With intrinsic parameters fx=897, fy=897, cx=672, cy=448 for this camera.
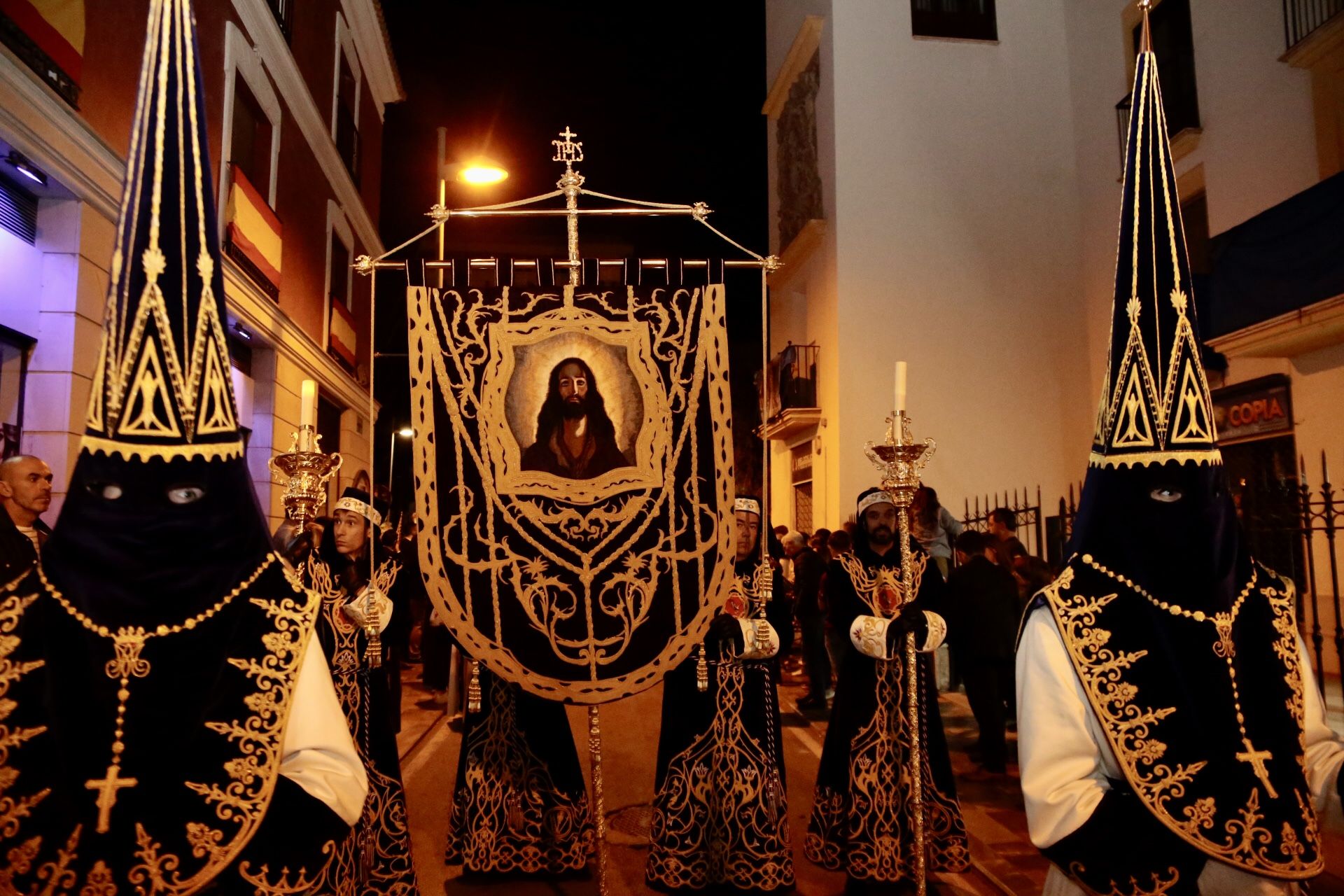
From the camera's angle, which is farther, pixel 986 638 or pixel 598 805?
pixel 986 638

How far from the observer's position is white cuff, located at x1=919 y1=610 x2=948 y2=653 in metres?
3.79

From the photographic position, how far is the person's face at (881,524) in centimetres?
418

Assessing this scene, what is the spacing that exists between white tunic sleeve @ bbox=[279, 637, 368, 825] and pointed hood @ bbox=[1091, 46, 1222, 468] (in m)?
1.97

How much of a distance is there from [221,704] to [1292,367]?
12063 mm

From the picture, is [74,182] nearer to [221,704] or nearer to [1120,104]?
[221,704]

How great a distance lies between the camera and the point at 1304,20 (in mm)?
10414

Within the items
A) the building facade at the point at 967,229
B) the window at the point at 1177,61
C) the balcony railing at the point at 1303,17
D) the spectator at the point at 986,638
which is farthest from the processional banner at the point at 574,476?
the building facade at the point at 967,229

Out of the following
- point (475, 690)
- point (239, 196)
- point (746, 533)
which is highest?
point (239, 196)

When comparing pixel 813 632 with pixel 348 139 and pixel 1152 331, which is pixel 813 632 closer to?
pixel 1152 331

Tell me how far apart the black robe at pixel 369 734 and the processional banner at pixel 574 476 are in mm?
893

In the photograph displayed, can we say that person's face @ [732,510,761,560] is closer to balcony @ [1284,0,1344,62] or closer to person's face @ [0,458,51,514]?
person's face @ [0,458,51,514]

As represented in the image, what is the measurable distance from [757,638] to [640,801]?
227 cm

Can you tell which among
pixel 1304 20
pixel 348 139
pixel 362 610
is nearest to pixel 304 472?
pixel 362 610

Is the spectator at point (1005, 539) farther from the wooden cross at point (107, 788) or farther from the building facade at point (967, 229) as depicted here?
the building facade at point (967, 229)
